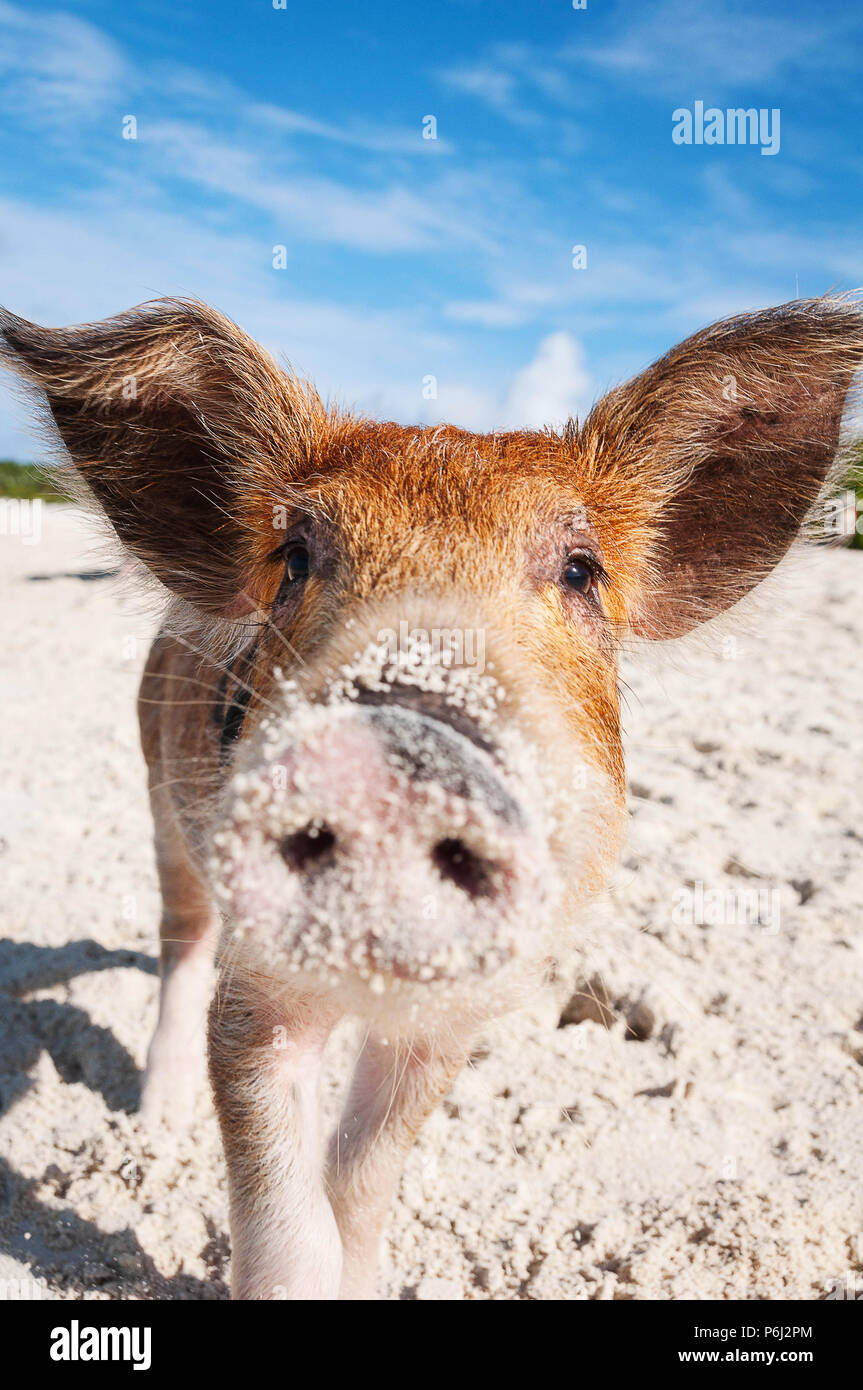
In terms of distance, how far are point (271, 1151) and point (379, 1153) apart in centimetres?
48

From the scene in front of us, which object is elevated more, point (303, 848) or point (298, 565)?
point (298, 565)

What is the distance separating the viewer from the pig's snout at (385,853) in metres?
1.82

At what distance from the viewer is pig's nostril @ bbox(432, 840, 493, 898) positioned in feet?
6.15

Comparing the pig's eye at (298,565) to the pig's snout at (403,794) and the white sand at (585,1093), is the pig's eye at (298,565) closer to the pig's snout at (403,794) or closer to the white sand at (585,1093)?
the white sand at (585,1093)

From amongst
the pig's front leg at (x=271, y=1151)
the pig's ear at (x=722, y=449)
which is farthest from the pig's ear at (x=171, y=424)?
the pig's front leg at (x=271, y=1151)

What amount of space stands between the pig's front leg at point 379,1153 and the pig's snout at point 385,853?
1239mm

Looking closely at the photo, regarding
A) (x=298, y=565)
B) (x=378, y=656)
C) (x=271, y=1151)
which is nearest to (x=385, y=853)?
(x=378, y=656)

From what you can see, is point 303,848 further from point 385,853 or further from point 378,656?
point 378,656

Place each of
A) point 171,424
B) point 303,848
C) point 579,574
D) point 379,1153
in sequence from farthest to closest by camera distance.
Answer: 1. point 171,424
2. point 379,1153
3. point 579,574
4. point 303,848

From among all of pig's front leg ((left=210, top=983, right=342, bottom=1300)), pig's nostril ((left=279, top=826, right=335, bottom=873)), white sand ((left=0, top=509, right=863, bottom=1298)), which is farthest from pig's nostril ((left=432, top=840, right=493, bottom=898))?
white sand ((left=0, top=509, right=863, bottom=1298))

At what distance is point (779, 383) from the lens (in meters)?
3.17

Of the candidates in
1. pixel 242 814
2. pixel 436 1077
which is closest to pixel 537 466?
pixel 242 814

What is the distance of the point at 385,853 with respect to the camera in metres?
1.83

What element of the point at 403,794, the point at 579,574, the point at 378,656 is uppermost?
the point at 579,574
